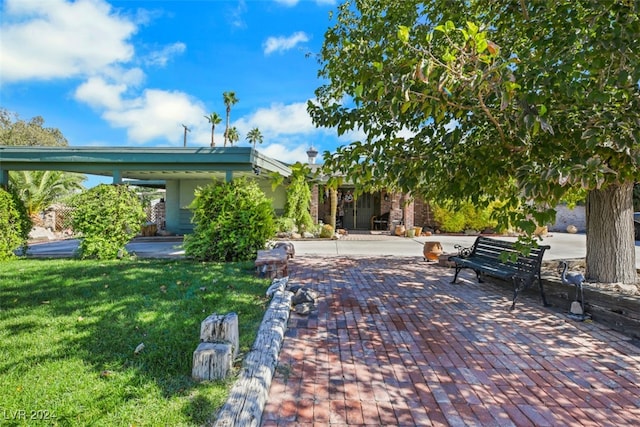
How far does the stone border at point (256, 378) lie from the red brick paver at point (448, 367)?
12 centimetres

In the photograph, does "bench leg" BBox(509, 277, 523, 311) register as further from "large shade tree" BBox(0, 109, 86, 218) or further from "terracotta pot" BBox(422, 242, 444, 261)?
"large shade tree" BBox(0, 109, 86, 218)

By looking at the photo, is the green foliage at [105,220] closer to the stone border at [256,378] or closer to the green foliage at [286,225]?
the stone border at [256,378]

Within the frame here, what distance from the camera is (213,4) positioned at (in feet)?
20.9

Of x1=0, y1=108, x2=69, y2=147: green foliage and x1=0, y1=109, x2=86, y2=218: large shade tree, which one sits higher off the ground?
x1=0, y1=108, x2=69, y2=147: green foliage

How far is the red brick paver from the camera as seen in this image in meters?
2.41

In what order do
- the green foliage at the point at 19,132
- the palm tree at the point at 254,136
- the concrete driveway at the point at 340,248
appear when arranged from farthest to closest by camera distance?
the palm tree at the point at 254,136
the green foliage at the point at 19,132
the concrete driveway at the point at 340,248

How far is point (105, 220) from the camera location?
27.3ft

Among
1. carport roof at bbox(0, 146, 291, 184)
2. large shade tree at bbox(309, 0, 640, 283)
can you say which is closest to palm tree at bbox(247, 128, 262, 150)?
carport roof at bbox(0, 146, 291, 184)

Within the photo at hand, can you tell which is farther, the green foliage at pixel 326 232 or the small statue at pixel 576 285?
the green foliage at pixel 326 232

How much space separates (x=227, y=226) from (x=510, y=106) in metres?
6.88

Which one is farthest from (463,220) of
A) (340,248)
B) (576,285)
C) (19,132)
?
(19,132)

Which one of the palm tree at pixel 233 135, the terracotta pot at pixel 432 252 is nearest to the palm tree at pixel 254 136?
the palm tree at pixel 233 135

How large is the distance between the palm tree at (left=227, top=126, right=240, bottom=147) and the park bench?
102ft

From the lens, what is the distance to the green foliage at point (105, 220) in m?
8.24
